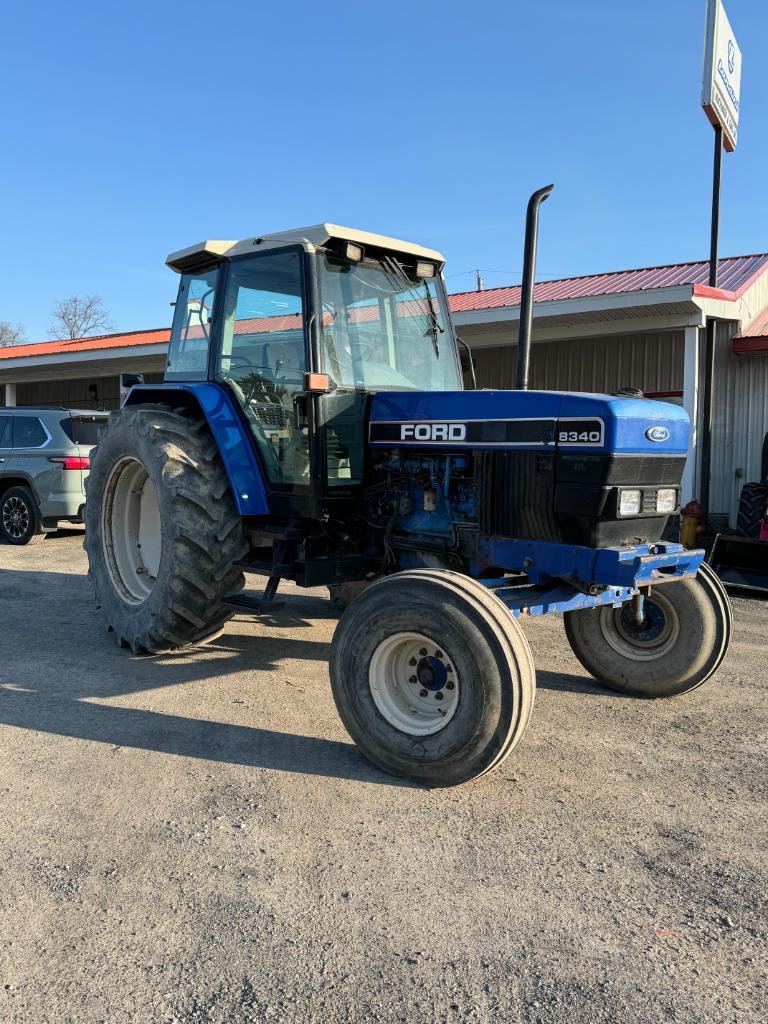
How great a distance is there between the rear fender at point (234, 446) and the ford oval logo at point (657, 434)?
224cm

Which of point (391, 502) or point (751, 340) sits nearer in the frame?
point (391, 502)

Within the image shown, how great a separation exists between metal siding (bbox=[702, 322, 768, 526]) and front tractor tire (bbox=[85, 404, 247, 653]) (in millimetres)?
8977

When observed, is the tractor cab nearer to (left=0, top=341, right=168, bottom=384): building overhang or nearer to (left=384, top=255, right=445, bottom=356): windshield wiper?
(left=384, top=255, right=445, bottom=356): windshield wiper

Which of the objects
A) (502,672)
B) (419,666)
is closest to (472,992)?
(502,672)

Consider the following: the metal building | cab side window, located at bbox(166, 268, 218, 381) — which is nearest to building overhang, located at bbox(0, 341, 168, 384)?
the metal building

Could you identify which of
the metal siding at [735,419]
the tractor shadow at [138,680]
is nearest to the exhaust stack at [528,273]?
the tractor shadow at [138,680]

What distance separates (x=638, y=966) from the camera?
2373mm

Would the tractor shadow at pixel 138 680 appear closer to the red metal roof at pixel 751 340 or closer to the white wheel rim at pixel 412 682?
the white wheel rim at pixel 412 682

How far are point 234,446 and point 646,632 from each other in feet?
8.83

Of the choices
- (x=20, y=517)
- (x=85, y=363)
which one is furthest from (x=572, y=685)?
(x=85, y=363)

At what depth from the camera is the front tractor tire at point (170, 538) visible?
492 centimetres

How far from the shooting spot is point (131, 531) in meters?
5.95

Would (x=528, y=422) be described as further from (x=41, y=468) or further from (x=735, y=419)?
(x=735, y=419)

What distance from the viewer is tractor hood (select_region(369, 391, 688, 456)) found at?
394 cm
